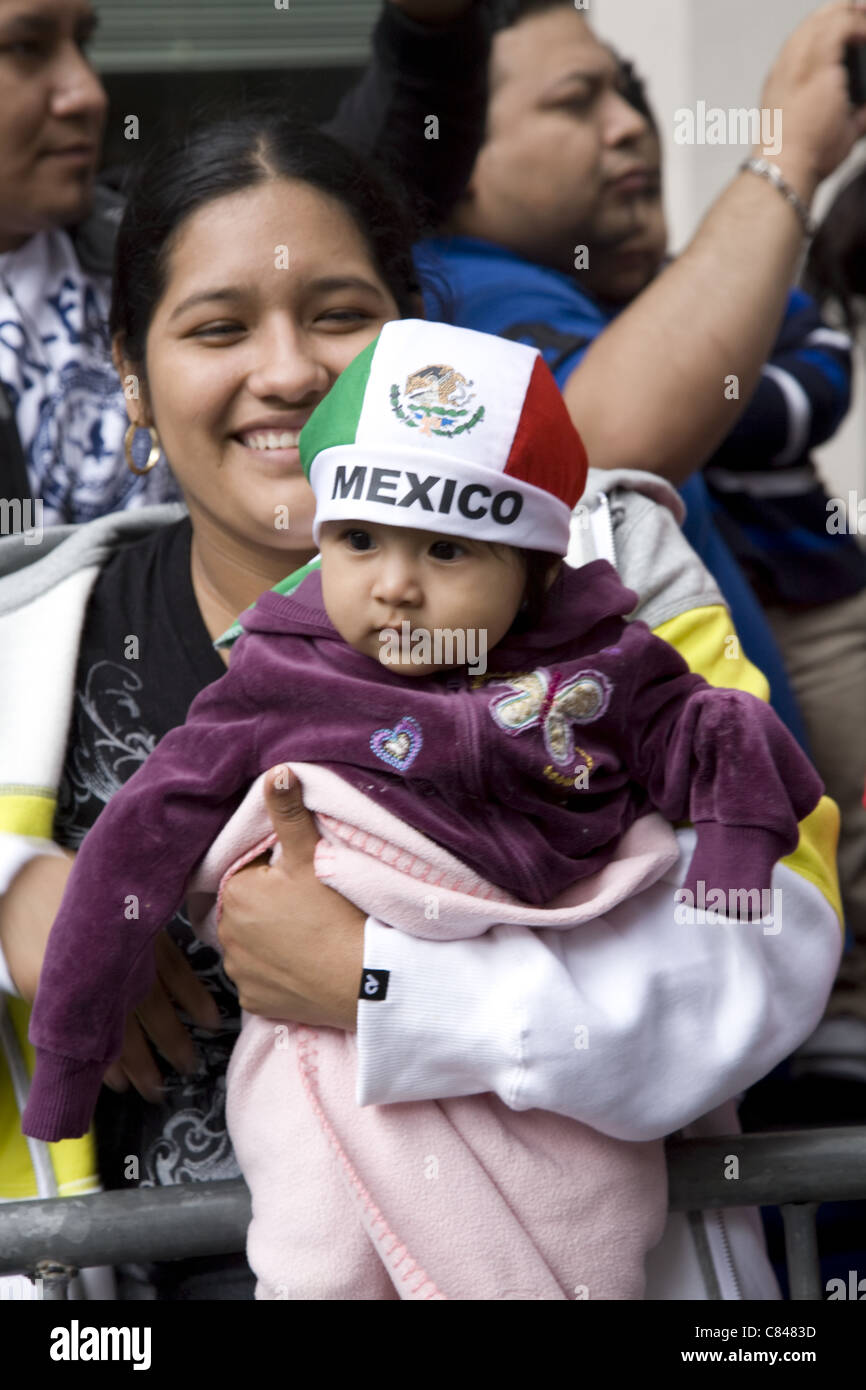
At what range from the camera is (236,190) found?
168 centimetres

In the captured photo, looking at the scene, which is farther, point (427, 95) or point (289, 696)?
point (427, 95)

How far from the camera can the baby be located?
1.30m

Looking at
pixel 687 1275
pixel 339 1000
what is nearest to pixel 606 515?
pixel 339 1000

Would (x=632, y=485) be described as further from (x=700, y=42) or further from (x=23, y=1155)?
(x=700, y=42)

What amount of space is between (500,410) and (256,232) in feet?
1.58

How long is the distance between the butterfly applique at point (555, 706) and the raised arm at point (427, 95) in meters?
0.86

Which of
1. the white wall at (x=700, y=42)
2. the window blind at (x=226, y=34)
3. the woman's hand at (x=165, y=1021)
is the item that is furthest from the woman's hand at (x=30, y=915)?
the white wall at (x=700, y=42)

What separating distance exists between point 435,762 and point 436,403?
0.98ft

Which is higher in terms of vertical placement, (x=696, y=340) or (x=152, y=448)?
(x=696, y=340)

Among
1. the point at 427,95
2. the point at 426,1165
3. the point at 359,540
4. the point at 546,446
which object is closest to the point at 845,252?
the point at 427,95

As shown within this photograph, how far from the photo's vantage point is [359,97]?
7.13 ft

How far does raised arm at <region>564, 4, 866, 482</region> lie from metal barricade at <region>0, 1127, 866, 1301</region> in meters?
0.81

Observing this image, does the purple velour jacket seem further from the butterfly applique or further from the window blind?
the window blind

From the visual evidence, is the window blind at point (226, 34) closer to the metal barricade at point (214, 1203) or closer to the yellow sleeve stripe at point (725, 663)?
the yellow sleeve stripe at point (725, 663)
